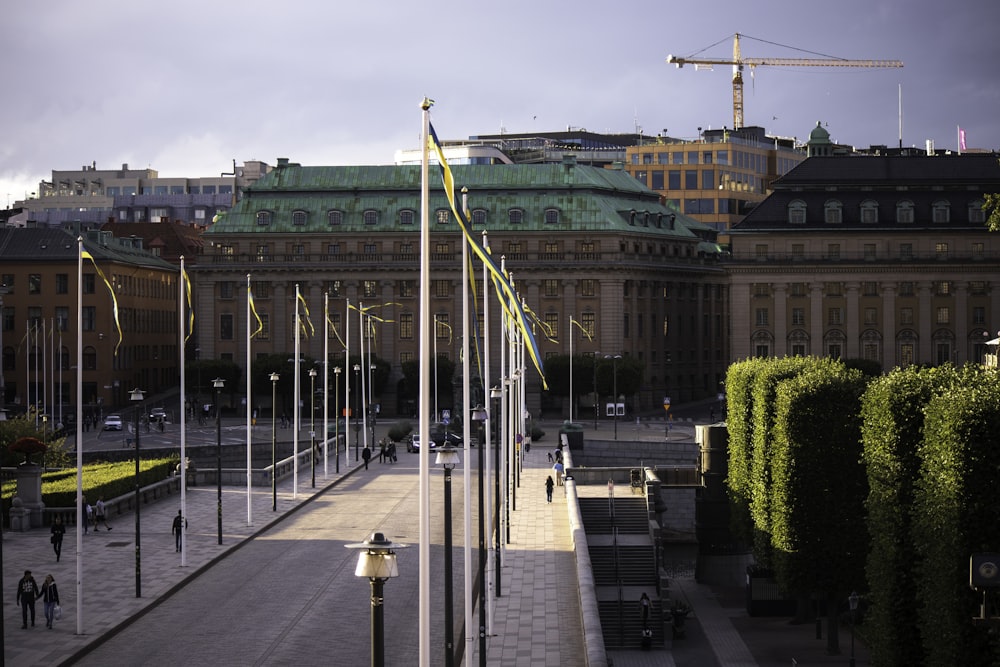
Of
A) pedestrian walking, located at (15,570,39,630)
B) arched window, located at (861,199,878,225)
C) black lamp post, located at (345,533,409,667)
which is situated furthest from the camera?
arched window, located at (861,199,878,225)

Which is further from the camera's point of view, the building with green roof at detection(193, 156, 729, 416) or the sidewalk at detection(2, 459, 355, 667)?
the building with green roof at detection(193, 156, 729, 416)

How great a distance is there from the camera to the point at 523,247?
158875mm

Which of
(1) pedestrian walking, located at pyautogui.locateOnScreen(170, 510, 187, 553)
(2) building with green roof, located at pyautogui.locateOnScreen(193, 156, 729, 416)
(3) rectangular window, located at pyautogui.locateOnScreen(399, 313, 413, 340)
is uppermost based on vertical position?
(2) building with green roof, located at pyautogui.locateOnScreen(193, 156, 729, 416)

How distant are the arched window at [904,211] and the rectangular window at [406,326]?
150 ft

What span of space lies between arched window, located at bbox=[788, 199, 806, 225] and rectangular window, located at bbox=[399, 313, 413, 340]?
36.8m

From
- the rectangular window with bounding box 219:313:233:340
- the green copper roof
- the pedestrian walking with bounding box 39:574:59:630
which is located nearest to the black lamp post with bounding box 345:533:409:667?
the pedestrian walking with bounding box 39:574:59:630

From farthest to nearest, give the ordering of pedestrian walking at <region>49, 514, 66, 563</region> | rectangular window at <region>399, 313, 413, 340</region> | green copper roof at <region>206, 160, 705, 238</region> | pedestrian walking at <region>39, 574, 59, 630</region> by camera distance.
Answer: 1. green copper roof at <region>206, 160, 705, 238</region>
2. rectangular window at <region>399, 313, 413, 340</region>
3. pedestrian walking at <region>49, 514, 66, 563</region>
4. pedestrian walking at <region>39, 574, 59, 630</region>

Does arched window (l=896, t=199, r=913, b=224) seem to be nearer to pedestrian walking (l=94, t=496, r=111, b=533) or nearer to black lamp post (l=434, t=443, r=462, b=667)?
pedestrian walking (l=94, t=496, r=111, b=533)

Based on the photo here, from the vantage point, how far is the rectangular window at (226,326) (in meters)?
162

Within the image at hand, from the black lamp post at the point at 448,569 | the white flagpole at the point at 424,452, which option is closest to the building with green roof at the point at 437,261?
the black lamp post at the point at 448,569

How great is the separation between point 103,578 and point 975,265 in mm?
104496

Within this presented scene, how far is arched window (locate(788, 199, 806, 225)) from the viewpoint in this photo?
146 meters

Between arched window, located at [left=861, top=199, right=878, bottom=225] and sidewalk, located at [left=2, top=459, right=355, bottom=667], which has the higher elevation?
arched window, located at [left=861, top=199, right=878, bottom=225]

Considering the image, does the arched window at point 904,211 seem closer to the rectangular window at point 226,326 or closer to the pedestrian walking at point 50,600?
the rectangular window at point 226,326
